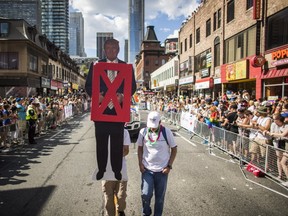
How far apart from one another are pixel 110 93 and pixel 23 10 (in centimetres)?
17663

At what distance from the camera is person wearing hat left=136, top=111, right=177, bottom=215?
4.06 m

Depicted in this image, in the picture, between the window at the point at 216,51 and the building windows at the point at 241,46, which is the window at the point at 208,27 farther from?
the building windows at the point at 241,46

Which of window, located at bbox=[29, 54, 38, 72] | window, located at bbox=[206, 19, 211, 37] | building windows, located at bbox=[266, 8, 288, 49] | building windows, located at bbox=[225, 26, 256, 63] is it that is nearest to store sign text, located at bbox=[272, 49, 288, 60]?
building windows, located at bbox=[266, 8, 288, 49]

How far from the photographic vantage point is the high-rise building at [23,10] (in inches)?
6048

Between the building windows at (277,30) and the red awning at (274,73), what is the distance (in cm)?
166

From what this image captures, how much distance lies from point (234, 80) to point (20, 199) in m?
20.3

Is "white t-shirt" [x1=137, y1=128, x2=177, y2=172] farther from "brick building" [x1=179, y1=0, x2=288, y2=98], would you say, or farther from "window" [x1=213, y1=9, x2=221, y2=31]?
"window" [x1=213, y1=9, x2=221, y2=31]

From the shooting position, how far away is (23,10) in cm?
15488

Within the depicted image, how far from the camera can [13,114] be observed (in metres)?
11.9

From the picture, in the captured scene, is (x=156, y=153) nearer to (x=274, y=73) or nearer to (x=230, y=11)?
(x=274, y=73)

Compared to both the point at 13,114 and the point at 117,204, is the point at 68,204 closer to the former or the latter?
the point at 117,204

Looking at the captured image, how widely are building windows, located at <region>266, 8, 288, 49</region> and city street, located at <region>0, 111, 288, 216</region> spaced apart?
10.8 meters

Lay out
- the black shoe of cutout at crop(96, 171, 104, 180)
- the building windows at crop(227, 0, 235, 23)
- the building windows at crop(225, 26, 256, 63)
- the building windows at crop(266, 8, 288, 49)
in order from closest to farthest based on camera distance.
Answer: the black shoe of cutout at crop(96, 171, 104, 180)
the building windows at crop(266, 8, 288, 49)
the building windows at crop(225, 26, 256, 63)
the building windows at crop(227, 0, 235, 23)

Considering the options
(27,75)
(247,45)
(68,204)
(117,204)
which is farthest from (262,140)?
(27,75)
